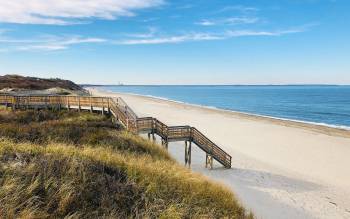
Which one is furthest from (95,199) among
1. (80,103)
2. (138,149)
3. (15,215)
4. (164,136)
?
(80,103)

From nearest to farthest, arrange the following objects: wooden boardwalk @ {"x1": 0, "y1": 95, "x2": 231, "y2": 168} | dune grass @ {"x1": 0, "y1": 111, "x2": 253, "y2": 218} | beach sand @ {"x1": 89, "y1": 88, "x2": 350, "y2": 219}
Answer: dune grass @ {"x1": 0, "y1": 111, "x2": 253, "y2": 218}
beach sand @ {"x1": 89, "y1": 88, "x2": 350, "y2": 219}
wooden boardwalk @ {"x1": 0, "y1": 95, "x2": 231, "y2": 168}

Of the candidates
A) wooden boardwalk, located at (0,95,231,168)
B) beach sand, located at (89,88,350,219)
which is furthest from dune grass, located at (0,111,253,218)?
wooden boardwalk, located at (0,95,231,168)

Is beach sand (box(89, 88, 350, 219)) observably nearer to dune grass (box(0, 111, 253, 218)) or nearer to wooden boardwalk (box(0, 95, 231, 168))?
wooden boardwalk (box(0, 95, 231, 168))

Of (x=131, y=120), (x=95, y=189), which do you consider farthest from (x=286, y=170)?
(x=95, y=189)

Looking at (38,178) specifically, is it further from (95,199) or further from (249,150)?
(249,150)

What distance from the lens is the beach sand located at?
16.5 metres

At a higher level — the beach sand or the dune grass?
the dune grass

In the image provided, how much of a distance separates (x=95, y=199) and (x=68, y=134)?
381 inches

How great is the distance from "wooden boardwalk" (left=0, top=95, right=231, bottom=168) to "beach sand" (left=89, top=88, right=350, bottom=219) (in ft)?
3.78

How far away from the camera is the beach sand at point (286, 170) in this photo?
16500 mm

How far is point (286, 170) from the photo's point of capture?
24.5 metres

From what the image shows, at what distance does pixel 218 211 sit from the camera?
9.59 m

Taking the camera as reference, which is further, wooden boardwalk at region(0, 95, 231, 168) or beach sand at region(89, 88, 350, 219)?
wooden boardwalk at region(0, 95, 231, 168)

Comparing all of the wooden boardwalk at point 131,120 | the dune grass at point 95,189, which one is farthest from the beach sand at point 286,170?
the dune grass at point 95,189
